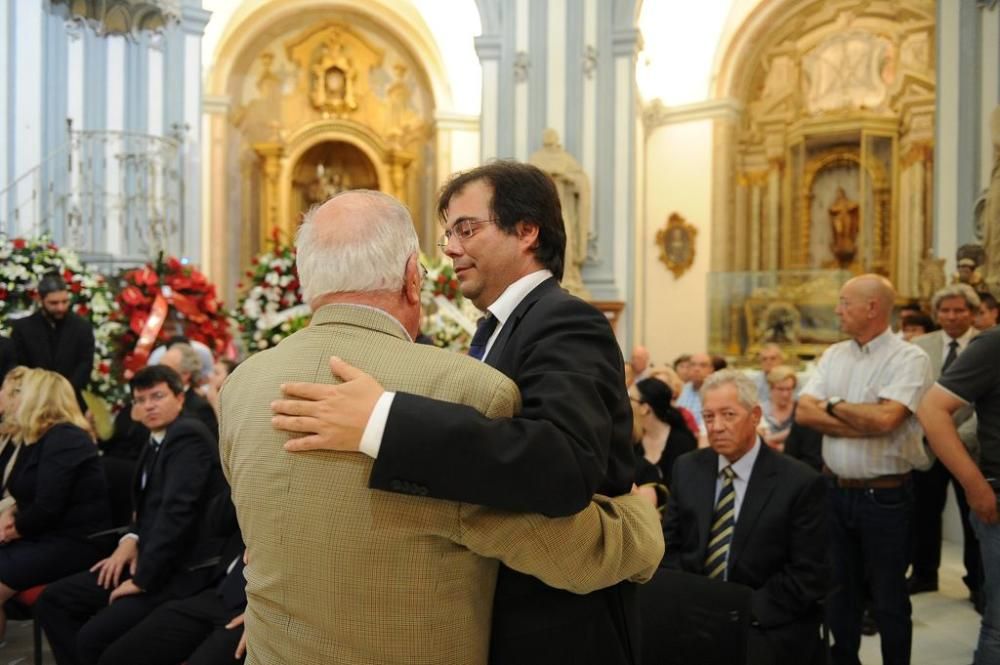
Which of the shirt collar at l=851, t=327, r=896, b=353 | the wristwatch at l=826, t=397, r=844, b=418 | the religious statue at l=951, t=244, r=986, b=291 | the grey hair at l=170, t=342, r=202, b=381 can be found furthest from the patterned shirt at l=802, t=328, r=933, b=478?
the religious statue at l=951, t=244, r=986, b=291

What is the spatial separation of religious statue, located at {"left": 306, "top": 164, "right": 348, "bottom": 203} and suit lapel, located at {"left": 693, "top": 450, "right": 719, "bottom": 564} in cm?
1371

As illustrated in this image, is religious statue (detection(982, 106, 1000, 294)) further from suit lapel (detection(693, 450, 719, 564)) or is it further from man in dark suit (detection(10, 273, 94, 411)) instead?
man in dark suit (detection(10, 273, 94, 411))

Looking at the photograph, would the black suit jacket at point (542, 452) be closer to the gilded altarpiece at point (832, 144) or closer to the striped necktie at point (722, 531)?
the striped necktie at point (722, 531)

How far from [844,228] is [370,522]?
1524 centimetres

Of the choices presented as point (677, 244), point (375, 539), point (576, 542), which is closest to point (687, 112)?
point (677, 244)

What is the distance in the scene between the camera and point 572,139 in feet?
39.2

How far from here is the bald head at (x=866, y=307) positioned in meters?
4.15

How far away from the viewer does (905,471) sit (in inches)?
163

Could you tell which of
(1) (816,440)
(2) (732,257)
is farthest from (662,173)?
(1) (816,440)

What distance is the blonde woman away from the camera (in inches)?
181

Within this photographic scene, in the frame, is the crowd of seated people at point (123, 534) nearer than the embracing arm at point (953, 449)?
No

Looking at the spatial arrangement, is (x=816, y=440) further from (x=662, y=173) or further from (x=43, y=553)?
(x=662, y=173)

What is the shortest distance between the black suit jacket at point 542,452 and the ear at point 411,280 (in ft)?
0.69

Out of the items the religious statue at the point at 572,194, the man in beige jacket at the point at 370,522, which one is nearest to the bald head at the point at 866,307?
the man in beige jacket at the point at 370,522
